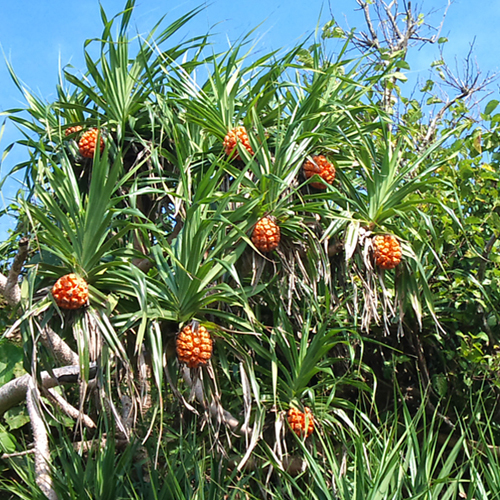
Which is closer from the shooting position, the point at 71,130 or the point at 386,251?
the point at 386,251

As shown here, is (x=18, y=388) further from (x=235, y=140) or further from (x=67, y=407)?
(x=235, y=140)

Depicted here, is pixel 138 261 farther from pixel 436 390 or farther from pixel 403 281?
pixel 436 390

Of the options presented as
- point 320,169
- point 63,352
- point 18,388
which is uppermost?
point 320,169

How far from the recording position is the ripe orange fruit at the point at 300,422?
8.91 ft

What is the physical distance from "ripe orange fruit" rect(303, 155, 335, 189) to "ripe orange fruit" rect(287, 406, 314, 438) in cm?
98

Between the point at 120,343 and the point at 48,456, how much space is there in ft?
3.36

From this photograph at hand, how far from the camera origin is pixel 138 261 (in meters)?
2.87

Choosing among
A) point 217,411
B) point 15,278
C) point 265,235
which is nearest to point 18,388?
point 15,278

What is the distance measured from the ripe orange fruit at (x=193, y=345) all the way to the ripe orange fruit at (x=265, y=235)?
1.30 feet

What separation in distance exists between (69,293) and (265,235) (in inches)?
30.3

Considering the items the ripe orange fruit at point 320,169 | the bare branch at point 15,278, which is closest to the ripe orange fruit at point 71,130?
the bare branch at point 15,278

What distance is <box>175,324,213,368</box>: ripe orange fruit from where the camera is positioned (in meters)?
2.34

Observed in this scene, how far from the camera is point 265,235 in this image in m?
2.48

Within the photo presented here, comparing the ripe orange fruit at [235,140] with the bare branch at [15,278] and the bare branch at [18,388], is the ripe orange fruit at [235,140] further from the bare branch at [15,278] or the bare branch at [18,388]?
the bare branch at [18,388]
